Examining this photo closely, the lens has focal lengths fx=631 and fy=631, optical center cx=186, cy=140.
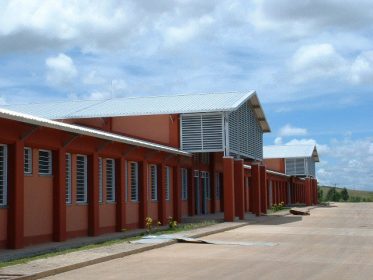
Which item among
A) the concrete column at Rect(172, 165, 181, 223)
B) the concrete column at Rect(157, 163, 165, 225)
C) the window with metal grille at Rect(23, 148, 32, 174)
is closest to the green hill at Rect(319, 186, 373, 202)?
the concrete column at Rect(172, 165, 181, 223)

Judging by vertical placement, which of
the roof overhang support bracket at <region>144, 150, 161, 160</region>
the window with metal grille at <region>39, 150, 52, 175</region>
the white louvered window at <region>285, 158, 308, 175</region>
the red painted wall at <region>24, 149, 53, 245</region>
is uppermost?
the white louvered window at <region>285, 158, 308, 175</region>

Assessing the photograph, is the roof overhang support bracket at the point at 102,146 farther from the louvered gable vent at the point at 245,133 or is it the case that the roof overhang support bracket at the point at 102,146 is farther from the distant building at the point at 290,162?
the distant building at the point at 290,162

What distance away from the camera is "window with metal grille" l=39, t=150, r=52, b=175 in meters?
17.3

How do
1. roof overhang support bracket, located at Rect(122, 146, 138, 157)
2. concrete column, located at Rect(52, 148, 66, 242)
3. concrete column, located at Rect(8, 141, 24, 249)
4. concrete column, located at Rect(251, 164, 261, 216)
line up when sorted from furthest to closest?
concrete column, located at Rect(251, 164, 261, 216)
roof overhang support bracket, located at Rect(122, 146, 138, 157)
concrete column, located at Rect(52, 148, 66, 242)
concrete column, located at Rect(8, 141, 24, 249)

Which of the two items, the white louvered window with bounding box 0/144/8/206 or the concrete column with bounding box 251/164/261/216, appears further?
the concrete column with bounding box 251/164/261/216

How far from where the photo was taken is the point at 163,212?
26.3 metres

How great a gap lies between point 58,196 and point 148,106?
14828 millimetres

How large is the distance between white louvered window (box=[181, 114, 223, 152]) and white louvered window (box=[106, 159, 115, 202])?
25.7 feet

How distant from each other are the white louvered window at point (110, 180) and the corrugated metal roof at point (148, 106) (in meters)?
7.90

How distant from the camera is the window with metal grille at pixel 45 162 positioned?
17.3m

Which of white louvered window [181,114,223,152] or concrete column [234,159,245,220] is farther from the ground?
white louvered window [181,114,223,152]

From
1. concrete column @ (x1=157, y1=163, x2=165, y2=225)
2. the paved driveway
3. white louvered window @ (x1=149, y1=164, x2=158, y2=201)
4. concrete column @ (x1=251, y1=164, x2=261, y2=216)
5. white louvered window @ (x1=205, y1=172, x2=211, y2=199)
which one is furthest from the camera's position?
white louvered window @ (x1=205, y1=172, x2=211, y2=199)

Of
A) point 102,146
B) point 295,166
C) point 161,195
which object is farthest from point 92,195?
point 295,166

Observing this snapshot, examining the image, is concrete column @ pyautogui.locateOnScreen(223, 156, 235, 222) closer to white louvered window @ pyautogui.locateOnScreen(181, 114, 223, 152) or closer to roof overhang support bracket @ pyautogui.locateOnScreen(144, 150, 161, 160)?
white louvered window @ pyautogui.locateOnScreen(181, 114, 223, 152)
